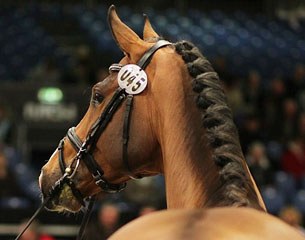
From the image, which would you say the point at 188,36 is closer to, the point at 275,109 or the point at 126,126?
the point at 275,109

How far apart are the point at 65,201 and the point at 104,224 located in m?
4.12

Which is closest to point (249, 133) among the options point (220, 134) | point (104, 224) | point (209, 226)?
point (104, 224)

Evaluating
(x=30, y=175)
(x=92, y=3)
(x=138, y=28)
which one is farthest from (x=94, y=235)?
(x=92, y=3)

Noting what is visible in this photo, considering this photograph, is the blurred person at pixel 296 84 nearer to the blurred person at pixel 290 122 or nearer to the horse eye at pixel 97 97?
the blurred person at pixel 290 122

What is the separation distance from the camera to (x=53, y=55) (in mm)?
14539

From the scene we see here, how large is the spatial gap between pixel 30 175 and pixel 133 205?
141cm

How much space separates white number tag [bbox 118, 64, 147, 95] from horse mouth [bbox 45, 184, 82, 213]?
53 cm

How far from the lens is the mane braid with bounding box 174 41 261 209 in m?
2.90

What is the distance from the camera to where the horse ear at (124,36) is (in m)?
3.60

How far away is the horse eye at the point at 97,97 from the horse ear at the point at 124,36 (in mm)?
207

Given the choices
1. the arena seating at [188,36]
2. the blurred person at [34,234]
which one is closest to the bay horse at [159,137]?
the blurred person at [34,234]

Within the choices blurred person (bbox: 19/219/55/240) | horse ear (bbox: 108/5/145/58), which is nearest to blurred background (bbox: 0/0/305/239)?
blurred person (bbox: 19/219/55/240)

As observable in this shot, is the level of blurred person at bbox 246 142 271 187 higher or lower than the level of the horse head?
lower

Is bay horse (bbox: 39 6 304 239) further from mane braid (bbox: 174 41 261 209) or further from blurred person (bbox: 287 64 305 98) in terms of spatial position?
blurred person (bbox: 287 64 305 98)
